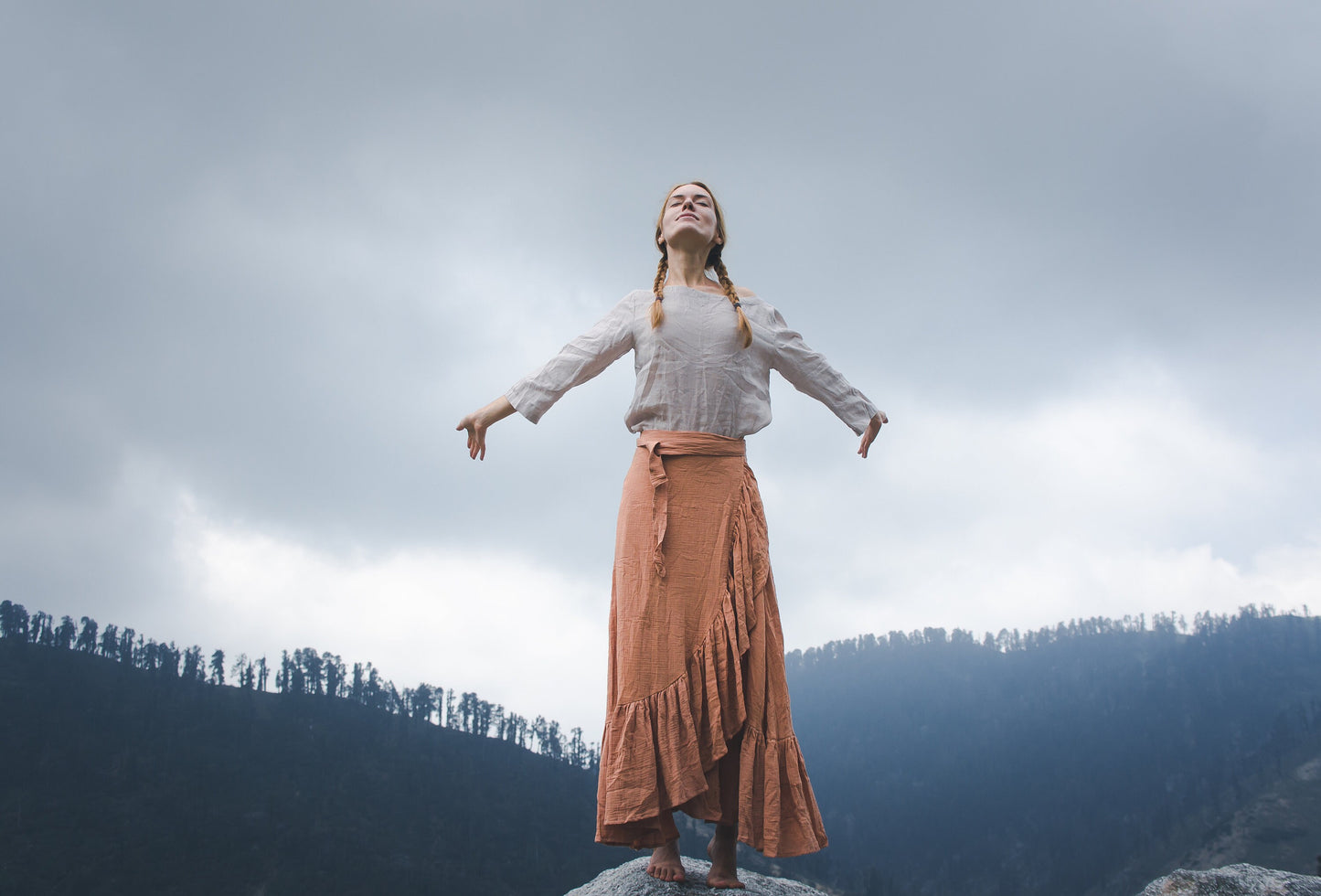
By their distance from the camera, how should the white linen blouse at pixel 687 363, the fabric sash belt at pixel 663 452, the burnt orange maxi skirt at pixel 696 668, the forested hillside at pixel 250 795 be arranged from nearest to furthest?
the burnt orange maxi skirt at pixel 696 668 < the fabric sash belt at pixel 663 452 < the white linen blouse at pixel 687 363 < the forested hillside at pixel 250 795

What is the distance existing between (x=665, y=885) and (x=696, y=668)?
1329 millimetres

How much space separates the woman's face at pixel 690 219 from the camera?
17.9 ft

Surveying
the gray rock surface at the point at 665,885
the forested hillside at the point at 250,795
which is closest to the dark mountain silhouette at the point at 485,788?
the forested hillside at the point at 250,795

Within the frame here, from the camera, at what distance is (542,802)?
10650cm

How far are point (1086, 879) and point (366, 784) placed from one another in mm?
94471

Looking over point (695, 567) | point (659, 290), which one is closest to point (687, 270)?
point (659, 290)

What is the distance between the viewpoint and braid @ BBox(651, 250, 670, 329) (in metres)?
5.25

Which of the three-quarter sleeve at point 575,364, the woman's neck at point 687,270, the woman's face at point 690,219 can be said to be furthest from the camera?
the woman's neck at point 687,270

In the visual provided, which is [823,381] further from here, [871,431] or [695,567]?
[695,567]

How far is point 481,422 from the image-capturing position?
209 inches

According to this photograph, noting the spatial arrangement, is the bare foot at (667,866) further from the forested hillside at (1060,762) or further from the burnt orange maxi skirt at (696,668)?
the forested hillside at (1060,762)

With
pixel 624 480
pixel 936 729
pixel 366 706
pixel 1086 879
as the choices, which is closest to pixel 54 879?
pixel 366 706

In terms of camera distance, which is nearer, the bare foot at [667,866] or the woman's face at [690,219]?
the bare foot at [667,866]

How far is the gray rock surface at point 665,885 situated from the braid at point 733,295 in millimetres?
3173
